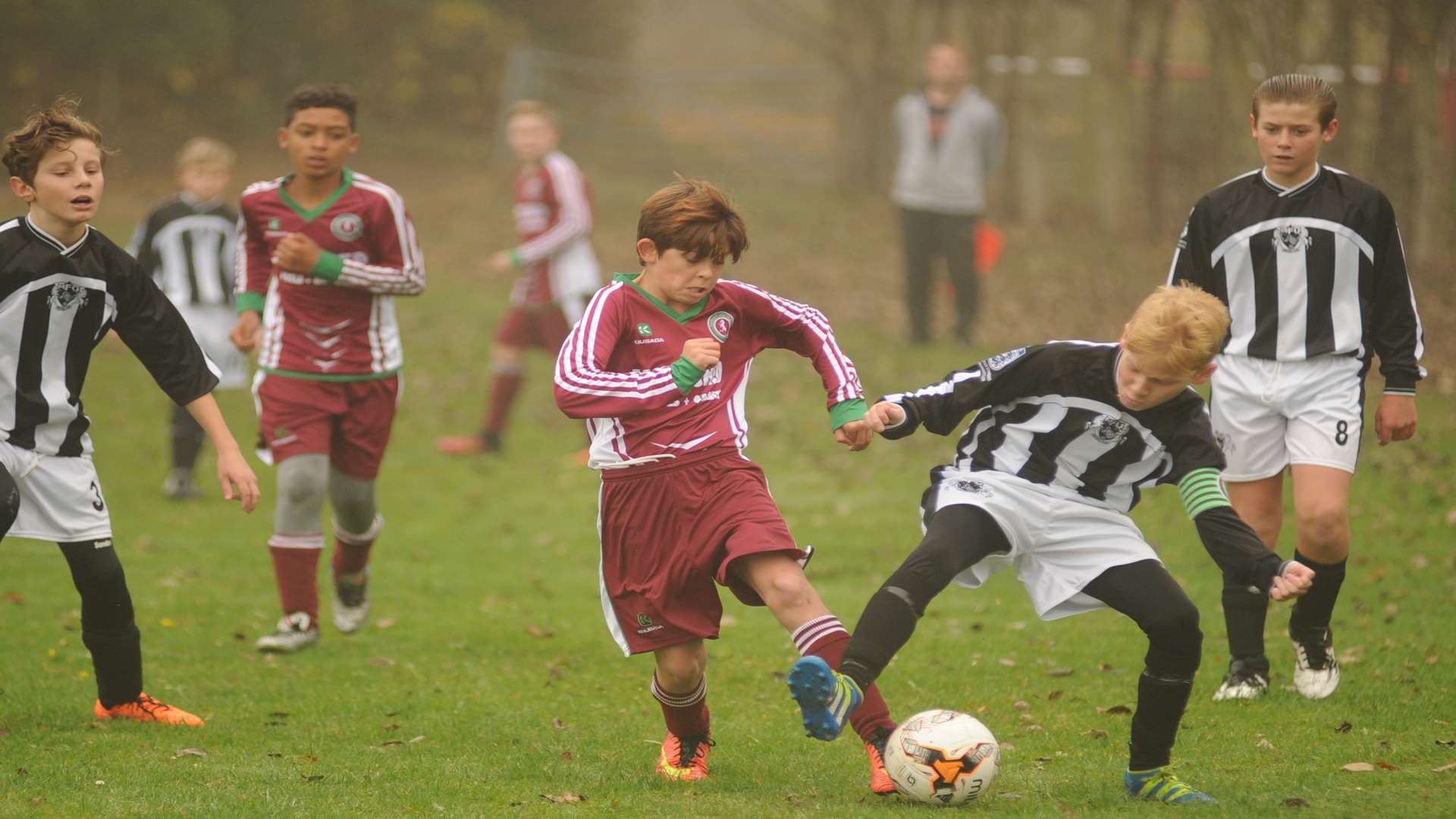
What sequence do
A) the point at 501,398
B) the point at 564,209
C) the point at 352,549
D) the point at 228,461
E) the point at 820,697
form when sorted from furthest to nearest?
the point at 501,398 → the point at 564,209 → the point at 352,549 → the point at 228,461 → the point at 820,697

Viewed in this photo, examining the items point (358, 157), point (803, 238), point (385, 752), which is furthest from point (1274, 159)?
point (358, 157)

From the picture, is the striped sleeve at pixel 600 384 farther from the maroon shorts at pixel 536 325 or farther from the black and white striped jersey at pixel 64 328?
the maroon shorts at pixel 536 325

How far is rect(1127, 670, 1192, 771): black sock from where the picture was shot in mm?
4652

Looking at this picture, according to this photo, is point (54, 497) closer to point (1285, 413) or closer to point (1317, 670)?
point (1285, 413)

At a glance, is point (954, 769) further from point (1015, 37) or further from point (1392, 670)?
point (1015, 37)

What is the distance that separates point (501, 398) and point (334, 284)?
5.79m

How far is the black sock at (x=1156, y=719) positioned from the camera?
4652mm

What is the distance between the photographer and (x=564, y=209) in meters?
12.2

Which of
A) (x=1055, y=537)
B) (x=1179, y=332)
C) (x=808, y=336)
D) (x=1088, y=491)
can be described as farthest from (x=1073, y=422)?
(x=808, y=336)

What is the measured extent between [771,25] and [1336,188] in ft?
66.5

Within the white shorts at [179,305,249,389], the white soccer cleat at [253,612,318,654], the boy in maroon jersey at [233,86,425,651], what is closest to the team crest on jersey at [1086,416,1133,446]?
the boy in maroon jersey at [233,86,425,651]

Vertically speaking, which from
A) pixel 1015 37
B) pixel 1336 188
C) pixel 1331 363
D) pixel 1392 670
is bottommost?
pixel 1392 670

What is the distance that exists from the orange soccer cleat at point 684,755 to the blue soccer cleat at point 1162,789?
4.51 ft

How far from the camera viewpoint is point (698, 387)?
498cm
